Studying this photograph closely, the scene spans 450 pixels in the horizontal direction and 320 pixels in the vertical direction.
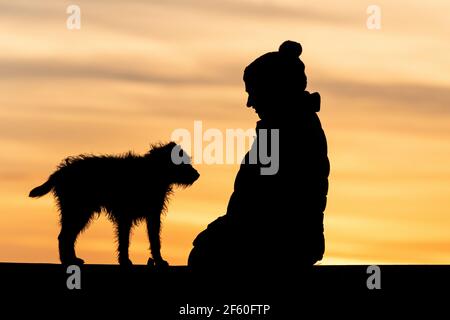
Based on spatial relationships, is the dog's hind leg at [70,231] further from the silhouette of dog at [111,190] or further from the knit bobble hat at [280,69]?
the knit bobble hat at [280,69]

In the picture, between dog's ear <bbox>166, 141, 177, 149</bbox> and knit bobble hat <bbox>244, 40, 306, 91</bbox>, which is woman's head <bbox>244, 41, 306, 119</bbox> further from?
dog's ear <bbox>166, 141, 177, 149</bbox>

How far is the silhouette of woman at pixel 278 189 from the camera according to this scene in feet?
37.6

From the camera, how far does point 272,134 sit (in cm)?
1161

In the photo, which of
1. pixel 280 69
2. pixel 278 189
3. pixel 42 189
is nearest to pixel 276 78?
pixel 280 69

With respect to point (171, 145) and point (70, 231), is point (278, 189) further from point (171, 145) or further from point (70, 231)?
point (171, 145)

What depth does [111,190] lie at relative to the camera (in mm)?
17234

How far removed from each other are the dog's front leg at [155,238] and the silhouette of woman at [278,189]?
15.8 feet

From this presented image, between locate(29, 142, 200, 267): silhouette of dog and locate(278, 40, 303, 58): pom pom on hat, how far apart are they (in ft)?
19.5

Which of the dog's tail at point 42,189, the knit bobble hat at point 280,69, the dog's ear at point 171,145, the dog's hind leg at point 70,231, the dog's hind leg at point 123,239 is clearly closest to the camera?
the knit bobble hat at point 280,69

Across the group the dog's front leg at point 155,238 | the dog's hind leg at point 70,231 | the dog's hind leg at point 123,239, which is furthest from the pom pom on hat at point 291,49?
the dog's hind leg at point 70,231

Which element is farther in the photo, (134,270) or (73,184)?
(73,184)
